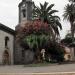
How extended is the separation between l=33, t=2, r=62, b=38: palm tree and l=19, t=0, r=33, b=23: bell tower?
1.08m

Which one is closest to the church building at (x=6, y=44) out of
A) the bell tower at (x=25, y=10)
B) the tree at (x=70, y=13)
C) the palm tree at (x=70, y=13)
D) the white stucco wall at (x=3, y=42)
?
the white stucco wall at (x=3, y=42)

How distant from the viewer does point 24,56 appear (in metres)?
60.4

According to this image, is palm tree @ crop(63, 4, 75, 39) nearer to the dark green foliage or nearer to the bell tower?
the bell tower

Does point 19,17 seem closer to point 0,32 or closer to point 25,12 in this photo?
point 25,12

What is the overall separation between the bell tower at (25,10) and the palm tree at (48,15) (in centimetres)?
108

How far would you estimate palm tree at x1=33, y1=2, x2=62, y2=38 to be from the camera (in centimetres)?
6169

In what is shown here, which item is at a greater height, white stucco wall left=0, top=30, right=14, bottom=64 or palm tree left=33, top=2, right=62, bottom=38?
palm tree left=33, top=2, right=62, bottom=38

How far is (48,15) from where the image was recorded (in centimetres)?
6203

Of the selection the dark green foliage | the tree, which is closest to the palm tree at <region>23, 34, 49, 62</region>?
the dark green foliage

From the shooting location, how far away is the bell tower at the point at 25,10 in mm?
61562

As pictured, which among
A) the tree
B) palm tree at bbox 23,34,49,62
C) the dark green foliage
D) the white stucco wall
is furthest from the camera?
the tree

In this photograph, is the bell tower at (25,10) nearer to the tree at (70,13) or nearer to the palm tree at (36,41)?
the tree at (70,13)

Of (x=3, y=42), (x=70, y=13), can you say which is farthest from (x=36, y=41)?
(x=70, y=13)

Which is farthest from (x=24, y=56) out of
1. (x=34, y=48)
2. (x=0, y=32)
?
(x=34, y=48)
